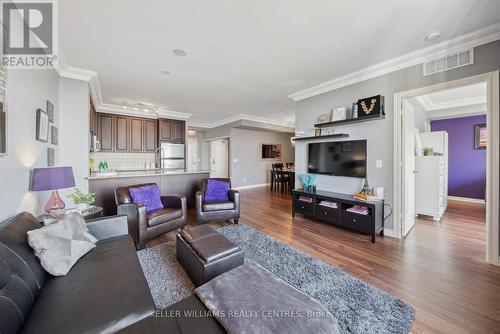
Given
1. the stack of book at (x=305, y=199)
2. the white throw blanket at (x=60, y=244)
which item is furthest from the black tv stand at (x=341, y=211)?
the white throw blanket at (x=60, y=244)

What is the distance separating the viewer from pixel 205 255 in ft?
5.70

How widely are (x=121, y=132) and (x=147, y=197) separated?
331cm

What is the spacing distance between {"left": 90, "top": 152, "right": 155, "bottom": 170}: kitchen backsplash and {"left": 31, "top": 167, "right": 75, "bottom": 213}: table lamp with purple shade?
3.68 meters

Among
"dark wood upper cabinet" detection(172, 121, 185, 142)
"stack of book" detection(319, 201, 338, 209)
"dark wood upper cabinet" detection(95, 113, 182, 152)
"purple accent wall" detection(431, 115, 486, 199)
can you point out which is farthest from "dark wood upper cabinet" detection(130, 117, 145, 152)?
"purple accent wall" detection(431, 115, 486, 199)

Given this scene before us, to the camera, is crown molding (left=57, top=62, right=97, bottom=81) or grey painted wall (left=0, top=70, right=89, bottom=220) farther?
crown molding (left=57, top=62, right=97, bottom=81)

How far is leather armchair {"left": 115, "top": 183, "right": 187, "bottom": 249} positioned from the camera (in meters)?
2.51

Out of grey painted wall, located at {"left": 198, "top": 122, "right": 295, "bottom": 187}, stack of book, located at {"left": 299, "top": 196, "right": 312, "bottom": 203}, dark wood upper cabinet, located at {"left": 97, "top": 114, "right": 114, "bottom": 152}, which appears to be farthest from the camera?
grey painted wall, located at {"left": 198, "top": 122, "right": 295, "bottom": 187}

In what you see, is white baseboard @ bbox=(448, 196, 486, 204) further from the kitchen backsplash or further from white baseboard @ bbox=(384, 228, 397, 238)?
the kitchen backsplash

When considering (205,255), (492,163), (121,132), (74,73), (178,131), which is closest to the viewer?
(205,255)

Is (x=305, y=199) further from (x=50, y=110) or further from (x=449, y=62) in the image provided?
(x=50, y=110)

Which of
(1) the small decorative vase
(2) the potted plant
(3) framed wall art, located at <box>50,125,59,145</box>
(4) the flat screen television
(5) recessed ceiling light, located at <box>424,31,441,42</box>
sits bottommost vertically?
(1) the small decorative vase

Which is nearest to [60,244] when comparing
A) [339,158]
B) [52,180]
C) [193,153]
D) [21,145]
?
[52,180]

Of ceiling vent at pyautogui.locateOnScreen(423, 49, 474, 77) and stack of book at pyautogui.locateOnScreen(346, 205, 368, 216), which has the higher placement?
ceiling vent at pyautogui.locateOnScreen(423, 49, 474, 77)

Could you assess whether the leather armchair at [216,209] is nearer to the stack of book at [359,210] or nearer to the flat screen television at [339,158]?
the flat screen television at [339,158]
